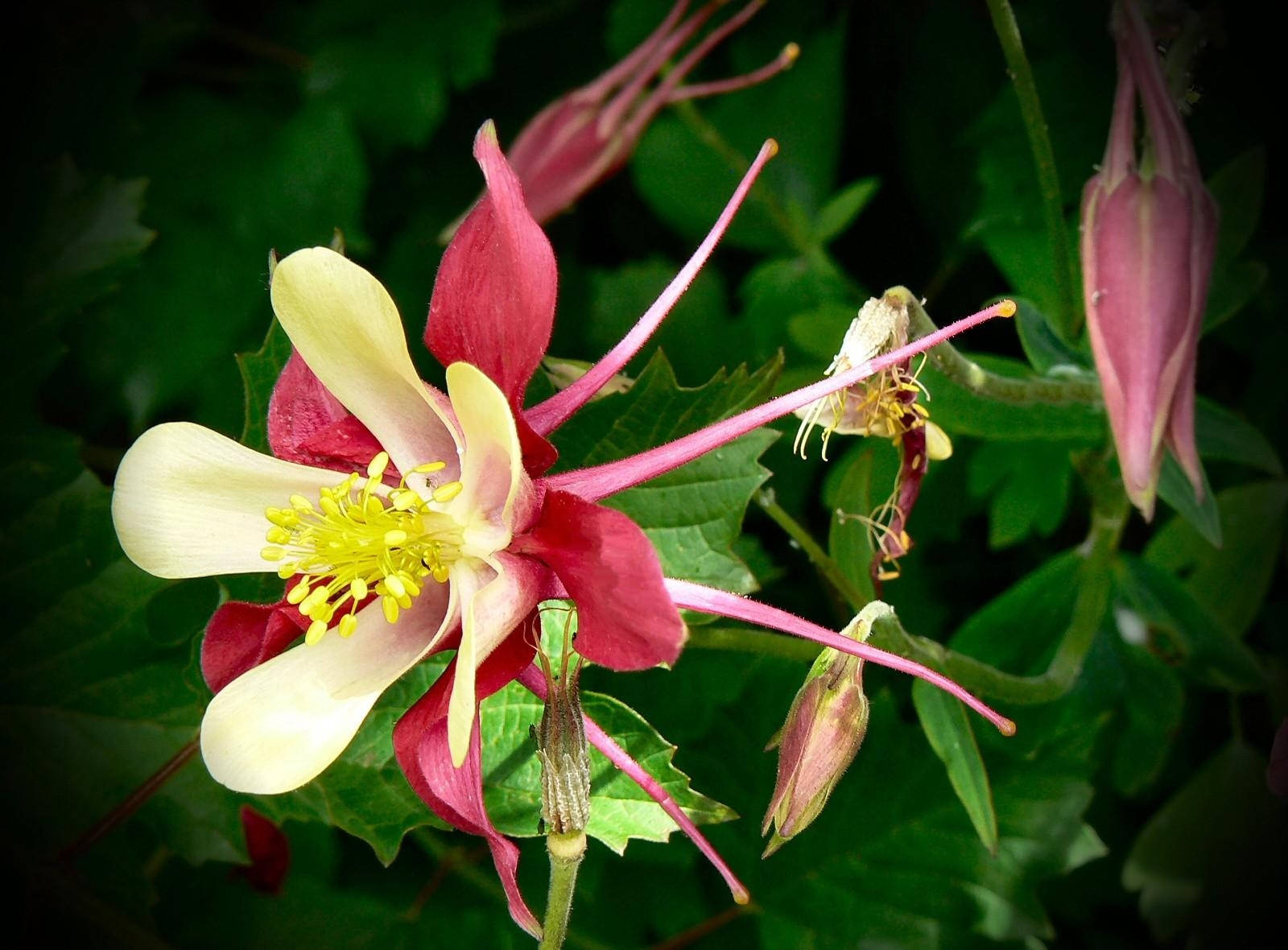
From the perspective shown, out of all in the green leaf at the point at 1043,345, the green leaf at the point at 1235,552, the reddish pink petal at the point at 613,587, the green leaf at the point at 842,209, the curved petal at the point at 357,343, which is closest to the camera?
the reddish pink petal at the point at 613,587

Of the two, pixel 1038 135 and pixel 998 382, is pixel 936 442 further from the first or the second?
pixel 1038 135

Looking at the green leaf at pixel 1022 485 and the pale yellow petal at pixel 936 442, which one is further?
the green leaf at pixel 1022 485

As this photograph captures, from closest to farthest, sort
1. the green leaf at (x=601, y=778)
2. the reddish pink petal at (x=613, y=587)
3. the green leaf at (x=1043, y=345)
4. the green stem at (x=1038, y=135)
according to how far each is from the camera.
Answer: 1. the reddish pink petal at (x=613, y=587)
2. the green leaf at (x=601, y=778)
3. the green stem at (x=1038, y=135)
4. the green leaf at (x=1043, y=345)

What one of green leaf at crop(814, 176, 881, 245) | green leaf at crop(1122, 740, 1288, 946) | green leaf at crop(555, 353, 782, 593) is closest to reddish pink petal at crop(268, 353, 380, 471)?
green leaf at crop(555, 353, 782, 593)

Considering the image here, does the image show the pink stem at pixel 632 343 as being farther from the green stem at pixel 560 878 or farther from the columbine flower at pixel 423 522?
the green stem at pixel 560 878

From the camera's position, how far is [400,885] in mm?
1245

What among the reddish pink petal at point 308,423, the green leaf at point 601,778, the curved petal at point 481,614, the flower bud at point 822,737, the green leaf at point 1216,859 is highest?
the reddish pink petal at point 308,423

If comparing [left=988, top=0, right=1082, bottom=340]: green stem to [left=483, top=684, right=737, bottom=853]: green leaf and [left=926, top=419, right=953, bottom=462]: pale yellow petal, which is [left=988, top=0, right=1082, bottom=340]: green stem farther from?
[left=483, top=684, right=737, bottom=853]: green leaf

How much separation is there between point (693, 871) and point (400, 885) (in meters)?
0.32

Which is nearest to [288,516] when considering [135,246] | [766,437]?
[766,437]

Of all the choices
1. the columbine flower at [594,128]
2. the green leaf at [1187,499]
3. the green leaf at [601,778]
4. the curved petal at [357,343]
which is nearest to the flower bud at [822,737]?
the green leaf at [601,778]

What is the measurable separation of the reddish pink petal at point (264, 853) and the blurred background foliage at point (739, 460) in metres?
0.03

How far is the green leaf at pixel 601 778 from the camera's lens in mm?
802

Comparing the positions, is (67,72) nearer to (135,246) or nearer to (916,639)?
(135,246)
